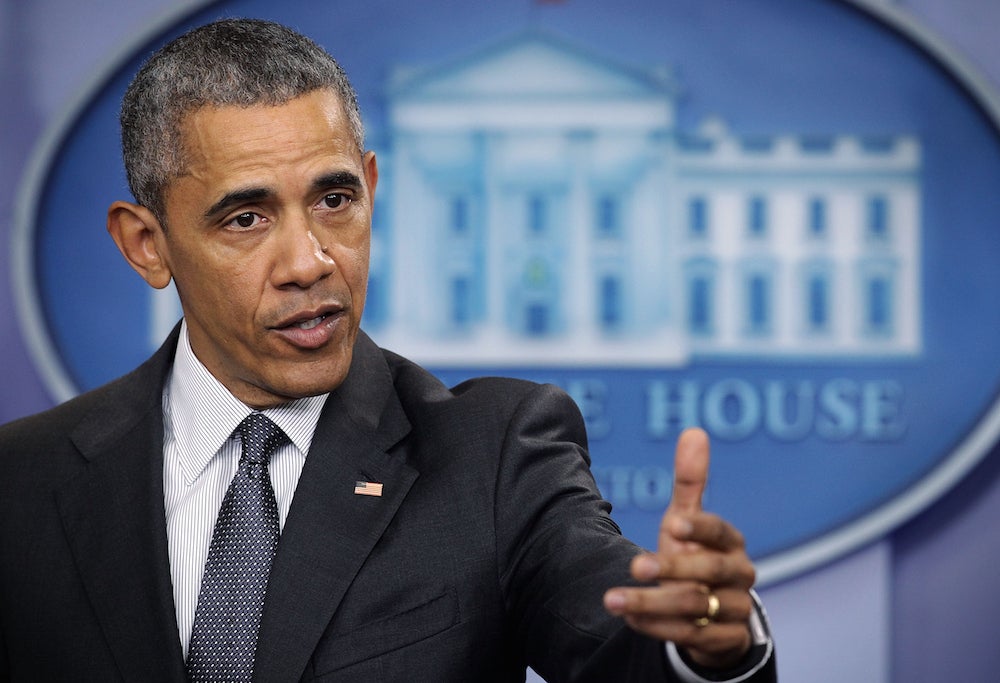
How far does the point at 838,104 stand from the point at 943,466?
939mm

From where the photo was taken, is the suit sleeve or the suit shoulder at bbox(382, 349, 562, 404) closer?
the suit sleeve

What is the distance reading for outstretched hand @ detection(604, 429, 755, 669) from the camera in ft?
3.89

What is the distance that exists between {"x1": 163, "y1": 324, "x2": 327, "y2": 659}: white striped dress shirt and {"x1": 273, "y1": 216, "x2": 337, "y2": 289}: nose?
233mm

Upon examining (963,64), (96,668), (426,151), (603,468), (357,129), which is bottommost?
(96,668)

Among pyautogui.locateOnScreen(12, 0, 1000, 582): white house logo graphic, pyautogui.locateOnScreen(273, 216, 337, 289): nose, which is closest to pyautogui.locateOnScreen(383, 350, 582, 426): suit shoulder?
pyautogui.locateOnScreen(273, 216, 337, 289): nose

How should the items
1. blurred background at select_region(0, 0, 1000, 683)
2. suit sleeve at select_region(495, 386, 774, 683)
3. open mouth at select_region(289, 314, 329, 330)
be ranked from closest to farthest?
suit sleeve at select_region(495, 386, 774, 683), open mouth at select_region(289, 314, 329, 330), blurred background at select_region(0, 0, 1000, 683)

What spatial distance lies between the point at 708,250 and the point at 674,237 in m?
0.09

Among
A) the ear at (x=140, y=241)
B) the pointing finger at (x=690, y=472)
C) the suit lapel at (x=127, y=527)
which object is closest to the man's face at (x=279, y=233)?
the ear at (x=140, y=241)

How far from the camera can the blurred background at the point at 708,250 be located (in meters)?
3.05

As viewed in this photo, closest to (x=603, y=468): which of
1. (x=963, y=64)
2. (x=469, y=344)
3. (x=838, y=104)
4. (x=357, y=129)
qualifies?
(x=469, y=344)

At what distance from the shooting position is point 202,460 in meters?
1.79

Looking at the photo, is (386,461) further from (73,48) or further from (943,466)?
(73,48)

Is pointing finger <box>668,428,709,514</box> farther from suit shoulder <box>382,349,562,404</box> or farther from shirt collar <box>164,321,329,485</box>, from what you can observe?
shirt collar <box>164,321,329,485</box>

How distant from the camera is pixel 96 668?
1660mm
